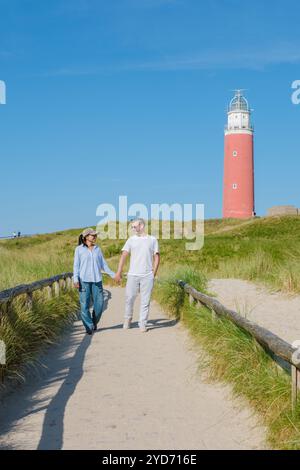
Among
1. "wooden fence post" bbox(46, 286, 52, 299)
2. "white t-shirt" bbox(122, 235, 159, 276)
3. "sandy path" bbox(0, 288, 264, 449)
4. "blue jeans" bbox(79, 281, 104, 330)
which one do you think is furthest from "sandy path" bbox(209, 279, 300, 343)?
"wooden fence post" bbox(46, 286, 52, 299)

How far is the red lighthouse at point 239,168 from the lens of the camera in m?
70.0

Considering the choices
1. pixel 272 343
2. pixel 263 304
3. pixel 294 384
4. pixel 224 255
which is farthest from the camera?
pixel 224 255

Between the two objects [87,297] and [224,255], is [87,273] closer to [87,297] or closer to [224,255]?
[87,297]

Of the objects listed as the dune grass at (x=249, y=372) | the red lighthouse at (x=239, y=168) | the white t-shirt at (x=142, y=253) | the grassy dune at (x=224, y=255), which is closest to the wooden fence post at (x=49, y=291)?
the grassy dune at (x=224, y=255)

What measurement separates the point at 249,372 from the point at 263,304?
6190 mm

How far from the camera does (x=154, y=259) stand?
1098cm

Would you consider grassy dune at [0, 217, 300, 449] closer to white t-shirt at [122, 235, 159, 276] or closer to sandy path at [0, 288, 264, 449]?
sandy path at [0, 288, 264, 449]

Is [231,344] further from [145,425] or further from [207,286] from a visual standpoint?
[207,286]

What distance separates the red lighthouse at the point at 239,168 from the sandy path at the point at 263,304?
5461 centimetres

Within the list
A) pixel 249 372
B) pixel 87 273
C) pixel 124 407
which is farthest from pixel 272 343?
pixel 87 273

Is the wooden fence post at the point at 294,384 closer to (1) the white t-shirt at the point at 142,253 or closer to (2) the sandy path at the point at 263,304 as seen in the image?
(2) the sandy path at the point at 263,304

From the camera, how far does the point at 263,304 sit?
40.7 feet

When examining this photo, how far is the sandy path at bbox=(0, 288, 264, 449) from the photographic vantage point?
16.7 feet

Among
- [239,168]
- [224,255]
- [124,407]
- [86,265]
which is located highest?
[239,168]
